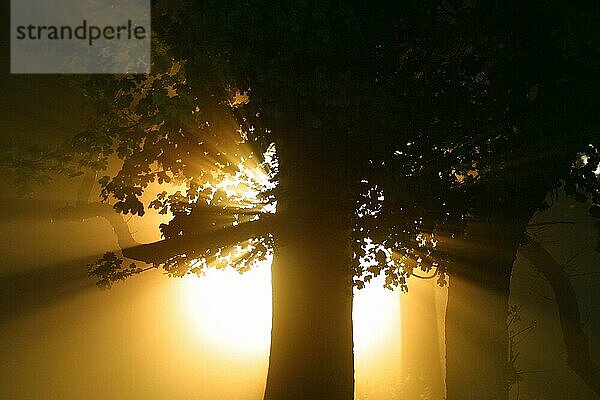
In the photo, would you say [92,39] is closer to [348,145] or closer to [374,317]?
[348,145]

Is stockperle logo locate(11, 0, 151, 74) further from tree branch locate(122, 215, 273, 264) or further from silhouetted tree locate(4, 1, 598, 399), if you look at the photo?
tree branch locate(122, 215, 273, 264)

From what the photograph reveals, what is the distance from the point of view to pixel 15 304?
15.5m

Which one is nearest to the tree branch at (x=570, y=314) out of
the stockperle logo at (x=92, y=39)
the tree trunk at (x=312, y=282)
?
the tree trunk at (x=312, y=282)

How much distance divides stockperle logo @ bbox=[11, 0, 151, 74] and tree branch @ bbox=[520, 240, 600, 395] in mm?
8423

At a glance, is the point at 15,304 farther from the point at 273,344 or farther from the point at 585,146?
the point at 585,146

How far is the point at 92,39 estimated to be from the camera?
1005 cm

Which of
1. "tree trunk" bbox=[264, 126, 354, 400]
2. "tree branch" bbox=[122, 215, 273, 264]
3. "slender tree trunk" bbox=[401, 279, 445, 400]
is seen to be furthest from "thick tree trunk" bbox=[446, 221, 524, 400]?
"slender tree trunk" bbox=[401, 279, 445, 400]

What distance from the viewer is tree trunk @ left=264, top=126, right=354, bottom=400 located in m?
9.20

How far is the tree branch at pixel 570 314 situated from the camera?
1219 centimetres

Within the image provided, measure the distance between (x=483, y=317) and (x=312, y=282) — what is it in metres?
3.14

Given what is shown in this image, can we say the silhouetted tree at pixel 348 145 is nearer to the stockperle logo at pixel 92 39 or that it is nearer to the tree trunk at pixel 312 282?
the tree trunk at pixel 312 282

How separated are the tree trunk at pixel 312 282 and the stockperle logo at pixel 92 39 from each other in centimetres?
281

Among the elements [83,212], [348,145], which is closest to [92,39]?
[348,145]

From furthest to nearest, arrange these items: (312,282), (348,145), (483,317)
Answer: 1. (483,317)
2. (312,282)
3. (348,145)
